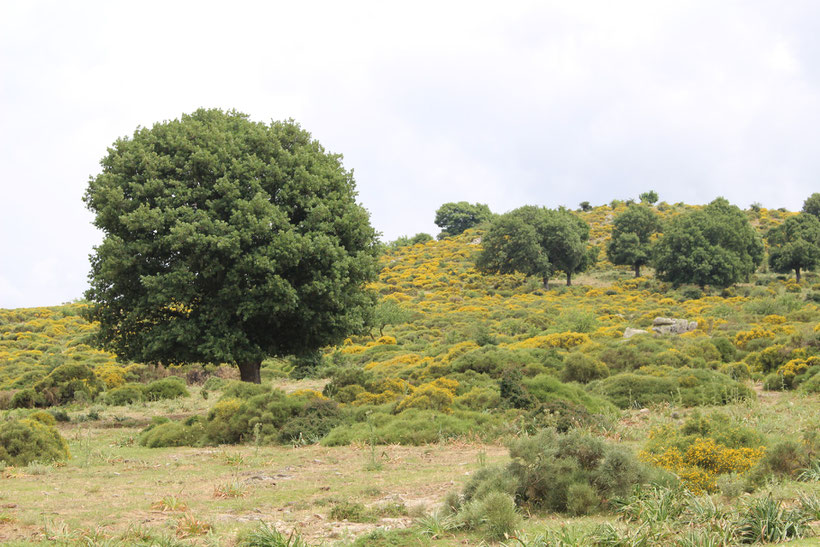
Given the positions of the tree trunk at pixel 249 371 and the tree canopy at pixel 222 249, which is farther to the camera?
the tree trunk at pixel 249 371

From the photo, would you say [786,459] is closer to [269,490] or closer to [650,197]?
[269,490]

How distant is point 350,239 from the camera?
21.4 m

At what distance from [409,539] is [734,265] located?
5394 centimetres

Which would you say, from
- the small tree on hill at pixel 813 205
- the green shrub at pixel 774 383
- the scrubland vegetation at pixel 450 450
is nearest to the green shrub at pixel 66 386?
the scrubland vegetation at pixel 450 450

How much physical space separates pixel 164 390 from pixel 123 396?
1.47m

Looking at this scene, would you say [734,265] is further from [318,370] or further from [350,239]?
[350,239]

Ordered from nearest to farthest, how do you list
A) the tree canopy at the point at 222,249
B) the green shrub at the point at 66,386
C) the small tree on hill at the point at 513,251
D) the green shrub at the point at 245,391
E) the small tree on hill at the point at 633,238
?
the green shrub at the point at 245,391 < the tree canopy at the point at 222,249 < the green shrub at the point at 66,386 < the small tree on hill at the point at 513,251 < the small tree on hill at the point at 633,238

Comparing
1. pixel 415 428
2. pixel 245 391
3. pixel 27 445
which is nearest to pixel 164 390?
pixel 245 391

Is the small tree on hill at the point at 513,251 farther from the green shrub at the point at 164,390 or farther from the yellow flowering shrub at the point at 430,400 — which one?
the yellow flowering shrub at the point at 430,400

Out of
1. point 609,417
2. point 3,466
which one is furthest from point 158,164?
point 609,417

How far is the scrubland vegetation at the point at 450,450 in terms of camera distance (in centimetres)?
688

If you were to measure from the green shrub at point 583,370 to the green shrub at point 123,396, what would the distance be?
14.7 metres

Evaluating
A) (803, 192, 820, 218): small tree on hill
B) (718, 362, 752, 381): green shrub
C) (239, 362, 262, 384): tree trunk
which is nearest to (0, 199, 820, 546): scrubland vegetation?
(718, 362, 752, 381): green shrub

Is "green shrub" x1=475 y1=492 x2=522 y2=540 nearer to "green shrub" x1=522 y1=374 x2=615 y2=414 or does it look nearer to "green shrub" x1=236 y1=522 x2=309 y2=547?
"green shrub" x1=236 y1=522 x2=309 y2=547
